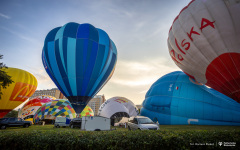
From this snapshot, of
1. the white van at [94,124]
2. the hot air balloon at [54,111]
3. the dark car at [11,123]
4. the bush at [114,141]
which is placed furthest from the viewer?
the hot air balloon at [54,111]

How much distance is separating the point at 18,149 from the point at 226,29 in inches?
590

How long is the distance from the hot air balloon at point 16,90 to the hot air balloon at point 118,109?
49.1ft

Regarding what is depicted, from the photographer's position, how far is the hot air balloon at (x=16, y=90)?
22641mm

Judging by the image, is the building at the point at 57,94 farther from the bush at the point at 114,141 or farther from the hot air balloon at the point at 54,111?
the bush at the point at 114,141

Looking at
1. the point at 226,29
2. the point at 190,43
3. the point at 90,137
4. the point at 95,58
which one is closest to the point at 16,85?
the point at 95,58

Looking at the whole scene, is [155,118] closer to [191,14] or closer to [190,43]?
[190,43]

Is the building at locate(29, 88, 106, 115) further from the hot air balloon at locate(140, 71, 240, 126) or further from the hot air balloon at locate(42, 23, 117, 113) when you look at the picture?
the hot air balloon at locate(140, 71, 240, 126)

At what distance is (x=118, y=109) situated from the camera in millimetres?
21719

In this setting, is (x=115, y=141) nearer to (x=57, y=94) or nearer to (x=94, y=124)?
(x=94, y=124)

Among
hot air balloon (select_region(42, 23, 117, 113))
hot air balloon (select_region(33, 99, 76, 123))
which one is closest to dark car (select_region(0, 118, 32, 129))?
hot air balloon (select_region(33, 99, 76, 123))

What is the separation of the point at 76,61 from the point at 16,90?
50.3 feet

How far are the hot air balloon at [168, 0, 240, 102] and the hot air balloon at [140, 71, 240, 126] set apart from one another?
3688 millimetres

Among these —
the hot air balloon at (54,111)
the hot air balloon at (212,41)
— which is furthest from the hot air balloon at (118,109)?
the hot air balloon at (212,41)

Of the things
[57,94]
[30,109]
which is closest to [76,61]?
[30,109]
